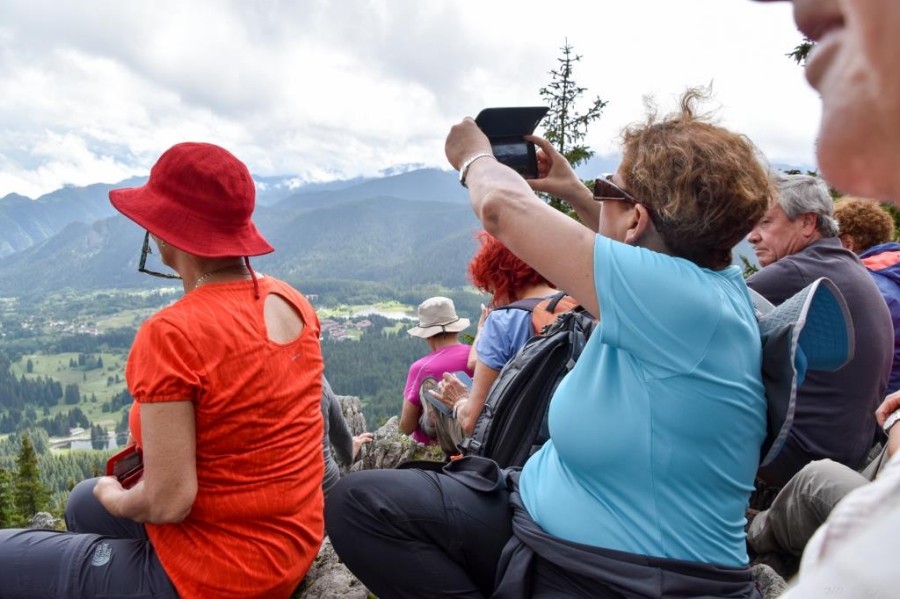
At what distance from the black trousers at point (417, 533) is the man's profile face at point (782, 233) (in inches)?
111

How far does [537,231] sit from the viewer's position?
1.87m

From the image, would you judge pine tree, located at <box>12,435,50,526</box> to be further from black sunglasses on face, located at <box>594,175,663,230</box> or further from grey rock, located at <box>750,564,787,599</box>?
black sunglasses on face, located at <box>594,175,663,230</box>

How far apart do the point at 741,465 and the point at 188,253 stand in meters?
2.22

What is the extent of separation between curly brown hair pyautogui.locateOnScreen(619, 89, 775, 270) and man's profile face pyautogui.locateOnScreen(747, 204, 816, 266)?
7.59ft

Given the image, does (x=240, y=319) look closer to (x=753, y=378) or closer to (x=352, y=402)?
(x=753, y=378)

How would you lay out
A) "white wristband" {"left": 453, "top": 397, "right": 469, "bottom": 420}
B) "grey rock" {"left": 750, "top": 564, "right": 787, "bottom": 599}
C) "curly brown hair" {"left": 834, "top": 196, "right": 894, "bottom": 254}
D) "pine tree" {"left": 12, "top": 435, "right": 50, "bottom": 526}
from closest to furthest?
"grey rock" {"left": 750, "top": 564, "right": 787, "bottom": 599} < "white wristband" {"left": 453, "top": 397, "right": 469, "bottom": 420} < "curly brown hair" {"left": 834, "top": 196, "right": 894, "bottom": 254} < "pine tree" {"left": 12, "top": 435, "right": 50, "bottom": 526}

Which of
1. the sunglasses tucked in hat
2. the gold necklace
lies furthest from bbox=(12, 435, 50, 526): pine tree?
the gold necklace

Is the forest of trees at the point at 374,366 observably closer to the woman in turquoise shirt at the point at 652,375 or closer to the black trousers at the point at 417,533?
the black trousers at the point at 417,533

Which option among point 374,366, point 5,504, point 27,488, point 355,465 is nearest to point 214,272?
point 355,465

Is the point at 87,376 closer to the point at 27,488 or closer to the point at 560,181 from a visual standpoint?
the point at 27,488

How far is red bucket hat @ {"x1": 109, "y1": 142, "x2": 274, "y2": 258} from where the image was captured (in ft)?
8.43

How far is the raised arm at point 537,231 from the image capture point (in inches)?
72.1

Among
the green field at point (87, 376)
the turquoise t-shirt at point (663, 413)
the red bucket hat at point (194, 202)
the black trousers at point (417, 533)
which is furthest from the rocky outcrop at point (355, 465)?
the green field at point (87, 376)

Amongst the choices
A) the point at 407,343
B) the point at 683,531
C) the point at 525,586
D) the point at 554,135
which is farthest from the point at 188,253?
the point at 407,343
